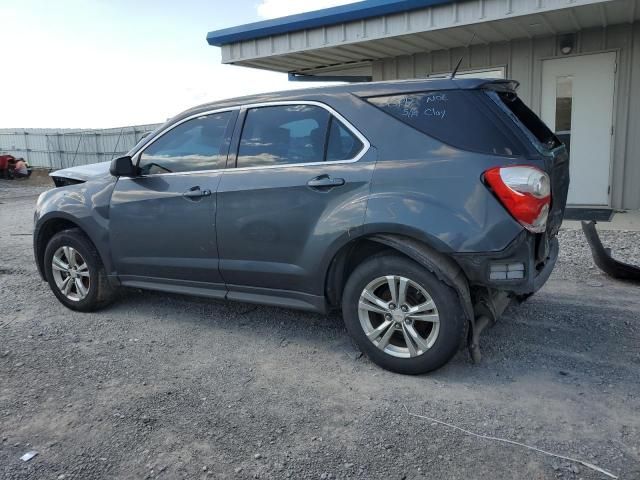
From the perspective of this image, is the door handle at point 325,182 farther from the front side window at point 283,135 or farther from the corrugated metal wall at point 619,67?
the corrugated metal wall at point 619,67

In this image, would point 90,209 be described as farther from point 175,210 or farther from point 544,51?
point 544,51

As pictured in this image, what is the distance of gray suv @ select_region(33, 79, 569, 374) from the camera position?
3.26 meters

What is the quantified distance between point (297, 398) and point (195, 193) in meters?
1.76

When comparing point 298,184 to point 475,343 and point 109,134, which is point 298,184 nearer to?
point 475,343

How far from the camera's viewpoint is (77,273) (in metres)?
4.96

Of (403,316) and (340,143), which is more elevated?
(340,143)

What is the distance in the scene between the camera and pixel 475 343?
3502 millimetres

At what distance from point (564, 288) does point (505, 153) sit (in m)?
2.58

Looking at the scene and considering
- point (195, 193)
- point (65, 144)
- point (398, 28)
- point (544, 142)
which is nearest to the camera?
point (544, 142)

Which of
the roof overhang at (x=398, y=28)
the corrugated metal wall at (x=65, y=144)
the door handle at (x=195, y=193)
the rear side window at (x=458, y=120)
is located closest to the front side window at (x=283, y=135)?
the door handle at (x=195, y=193)

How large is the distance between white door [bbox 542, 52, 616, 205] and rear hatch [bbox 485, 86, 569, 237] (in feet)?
17.4

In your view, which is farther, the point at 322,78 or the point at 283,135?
the point at 322,78

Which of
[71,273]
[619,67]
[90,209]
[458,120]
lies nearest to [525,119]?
[458,120]

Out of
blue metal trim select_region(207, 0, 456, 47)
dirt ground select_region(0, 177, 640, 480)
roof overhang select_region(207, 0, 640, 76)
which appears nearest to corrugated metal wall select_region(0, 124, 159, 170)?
blue metal trim select_region(207, 0, 456, 47)
